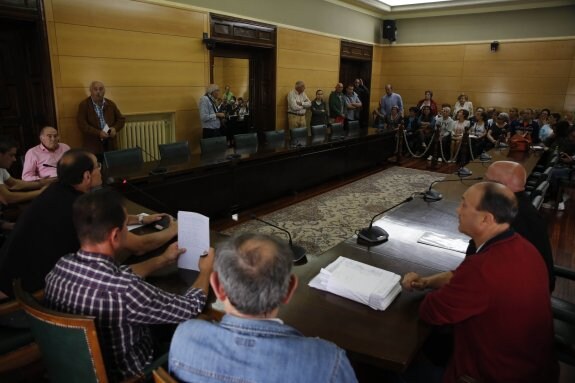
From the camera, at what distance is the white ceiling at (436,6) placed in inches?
343

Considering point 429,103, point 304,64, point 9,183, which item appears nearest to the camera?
point 9,183

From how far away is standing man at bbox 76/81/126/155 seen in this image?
501 centimetres

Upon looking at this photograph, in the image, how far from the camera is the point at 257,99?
783 centimetres

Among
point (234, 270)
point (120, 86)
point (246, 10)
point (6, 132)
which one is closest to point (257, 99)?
point (246, 10)

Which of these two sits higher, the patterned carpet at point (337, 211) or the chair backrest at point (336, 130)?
the chair backrest at point (336, 130)

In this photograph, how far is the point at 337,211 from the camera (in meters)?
4.98

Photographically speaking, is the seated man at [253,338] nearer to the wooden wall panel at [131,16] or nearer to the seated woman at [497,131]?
the wooden wall panel at [131,16]

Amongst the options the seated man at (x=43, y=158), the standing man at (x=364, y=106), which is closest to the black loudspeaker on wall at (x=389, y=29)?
the standing man at (x=364, y=106)

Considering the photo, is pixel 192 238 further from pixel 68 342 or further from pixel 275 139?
pixel 275 139

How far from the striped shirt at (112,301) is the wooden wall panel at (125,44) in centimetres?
452

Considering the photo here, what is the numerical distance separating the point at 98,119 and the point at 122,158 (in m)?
1.55

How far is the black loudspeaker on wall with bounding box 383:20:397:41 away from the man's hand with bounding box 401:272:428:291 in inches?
397

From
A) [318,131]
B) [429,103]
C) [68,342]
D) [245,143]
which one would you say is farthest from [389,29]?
[68,342]

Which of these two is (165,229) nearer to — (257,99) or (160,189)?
(160,189)
